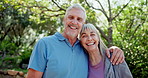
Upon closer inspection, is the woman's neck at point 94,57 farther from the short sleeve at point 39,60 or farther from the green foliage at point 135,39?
the green foliage at point 135,39

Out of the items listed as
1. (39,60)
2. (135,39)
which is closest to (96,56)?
(39,60)

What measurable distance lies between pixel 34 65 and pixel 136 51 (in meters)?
4.09

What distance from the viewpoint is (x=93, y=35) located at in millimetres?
2336

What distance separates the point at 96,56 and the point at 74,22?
55 centimetres

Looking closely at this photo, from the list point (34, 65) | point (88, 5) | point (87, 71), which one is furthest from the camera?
point (88, 5)

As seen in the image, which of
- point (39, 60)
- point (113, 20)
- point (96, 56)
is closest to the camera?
point (39, 60)

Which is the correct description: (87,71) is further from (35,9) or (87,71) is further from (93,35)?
(35,9)

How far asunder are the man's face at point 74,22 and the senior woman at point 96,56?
0.31ft

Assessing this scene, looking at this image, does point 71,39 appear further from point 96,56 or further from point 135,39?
point 135,39

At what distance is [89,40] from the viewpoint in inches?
90.5

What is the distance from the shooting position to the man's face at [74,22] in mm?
2297

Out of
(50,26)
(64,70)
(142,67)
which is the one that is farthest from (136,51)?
(50,26)

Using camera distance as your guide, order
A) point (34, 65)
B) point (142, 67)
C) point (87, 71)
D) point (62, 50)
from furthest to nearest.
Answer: point (142, 67) → point (87, 71) → point (62, 50) → point (34, 65)

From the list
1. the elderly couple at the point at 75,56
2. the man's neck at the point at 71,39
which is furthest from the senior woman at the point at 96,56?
the man's neck at the point at 71,39
